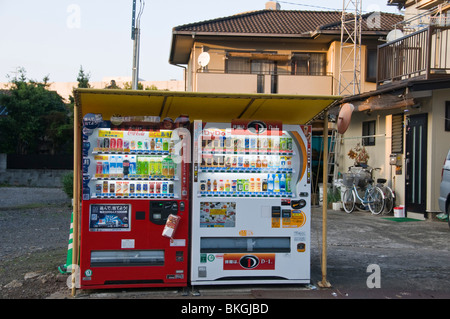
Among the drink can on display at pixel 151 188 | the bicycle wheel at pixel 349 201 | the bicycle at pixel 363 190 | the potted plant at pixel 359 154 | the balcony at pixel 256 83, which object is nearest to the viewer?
the drink can on display at pixel 151 188

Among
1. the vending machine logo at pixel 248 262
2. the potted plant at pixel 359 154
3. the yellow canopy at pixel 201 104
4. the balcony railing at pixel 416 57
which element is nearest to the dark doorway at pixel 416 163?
the balcony railing at pixel 416 57

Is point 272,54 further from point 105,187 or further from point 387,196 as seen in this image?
point 105,187

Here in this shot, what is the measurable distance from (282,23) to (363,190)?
10381 millimetres

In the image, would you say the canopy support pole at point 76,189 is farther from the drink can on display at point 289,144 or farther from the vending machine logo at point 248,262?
the drink can on display at point 289,144

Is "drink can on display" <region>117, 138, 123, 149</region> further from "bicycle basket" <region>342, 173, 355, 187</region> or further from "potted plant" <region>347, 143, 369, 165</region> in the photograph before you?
"potted plant" <region>347, 143, 369, 165</region>

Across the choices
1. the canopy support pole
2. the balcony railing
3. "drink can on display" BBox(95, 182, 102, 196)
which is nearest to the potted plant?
the balcony railing

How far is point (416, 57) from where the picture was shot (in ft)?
40.5

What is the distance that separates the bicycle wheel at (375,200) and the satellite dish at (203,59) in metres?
8.61

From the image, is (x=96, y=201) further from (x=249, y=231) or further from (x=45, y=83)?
(x=45, y=83)

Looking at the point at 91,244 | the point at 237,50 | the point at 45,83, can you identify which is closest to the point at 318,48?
the point at 237,50

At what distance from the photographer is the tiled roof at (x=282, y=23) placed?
1995 cm

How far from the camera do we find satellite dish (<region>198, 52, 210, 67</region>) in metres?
18.7

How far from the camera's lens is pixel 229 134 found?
6137mm

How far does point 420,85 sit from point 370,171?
4.11 metres
